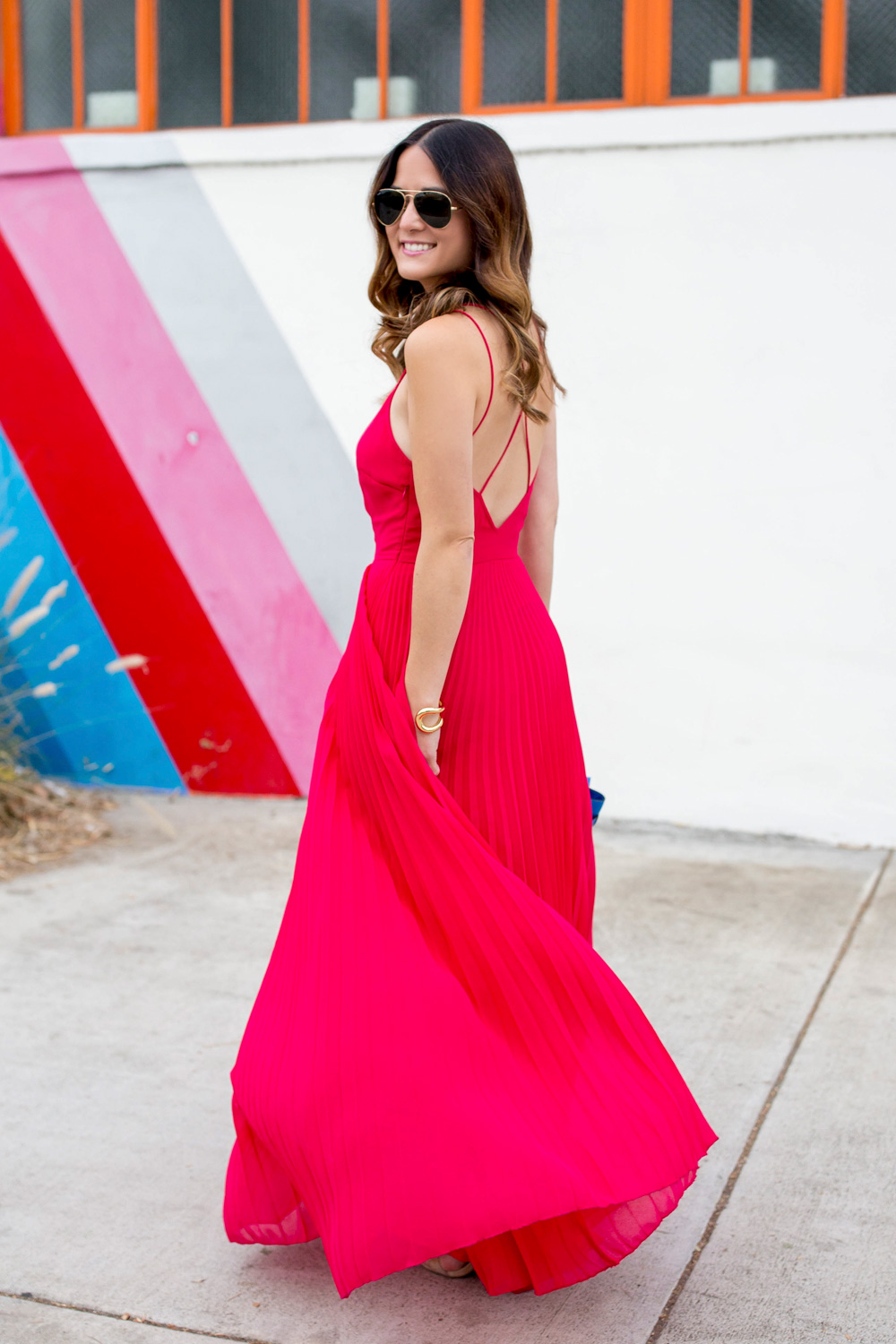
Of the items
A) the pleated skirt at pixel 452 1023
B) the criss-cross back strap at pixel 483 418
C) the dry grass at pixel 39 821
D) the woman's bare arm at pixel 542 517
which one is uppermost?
the criss-cross back strap at pixel 483 418

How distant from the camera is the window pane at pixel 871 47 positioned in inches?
168

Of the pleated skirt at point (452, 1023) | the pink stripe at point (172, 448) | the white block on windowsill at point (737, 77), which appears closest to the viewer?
the pleated skirt at point (452, 1023)

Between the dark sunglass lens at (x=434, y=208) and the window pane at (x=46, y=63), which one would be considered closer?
the dark sunglass lens at (x=434, y=208)

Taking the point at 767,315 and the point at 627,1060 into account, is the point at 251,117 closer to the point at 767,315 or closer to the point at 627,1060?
the point at 767,315

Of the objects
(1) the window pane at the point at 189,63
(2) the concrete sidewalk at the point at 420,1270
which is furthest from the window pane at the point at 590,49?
(2) the concrete sidewalk at the point at 420,1270

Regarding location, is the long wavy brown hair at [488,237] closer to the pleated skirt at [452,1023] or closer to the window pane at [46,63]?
the pleated skirt at [452,1023]

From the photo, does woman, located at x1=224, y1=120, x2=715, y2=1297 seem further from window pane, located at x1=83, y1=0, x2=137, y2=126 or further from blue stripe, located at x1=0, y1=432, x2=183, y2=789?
window pane, located at x1=83, y1=0, x2=137, y2=126

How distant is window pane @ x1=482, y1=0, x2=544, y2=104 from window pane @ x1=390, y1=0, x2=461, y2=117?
0.12m

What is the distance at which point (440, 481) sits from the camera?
76.3 inches

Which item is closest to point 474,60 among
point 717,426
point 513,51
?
Result: point 513,51

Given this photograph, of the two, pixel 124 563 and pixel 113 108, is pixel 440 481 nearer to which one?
pixel 124 563

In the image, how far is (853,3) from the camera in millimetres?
4309

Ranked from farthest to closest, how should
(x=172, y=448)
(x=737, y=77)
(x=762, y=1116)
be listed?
(x=172, y=448), (x=737, y=77), (x=762, y=1116)

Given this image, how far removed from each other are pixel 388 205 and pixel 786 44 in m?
2.96
